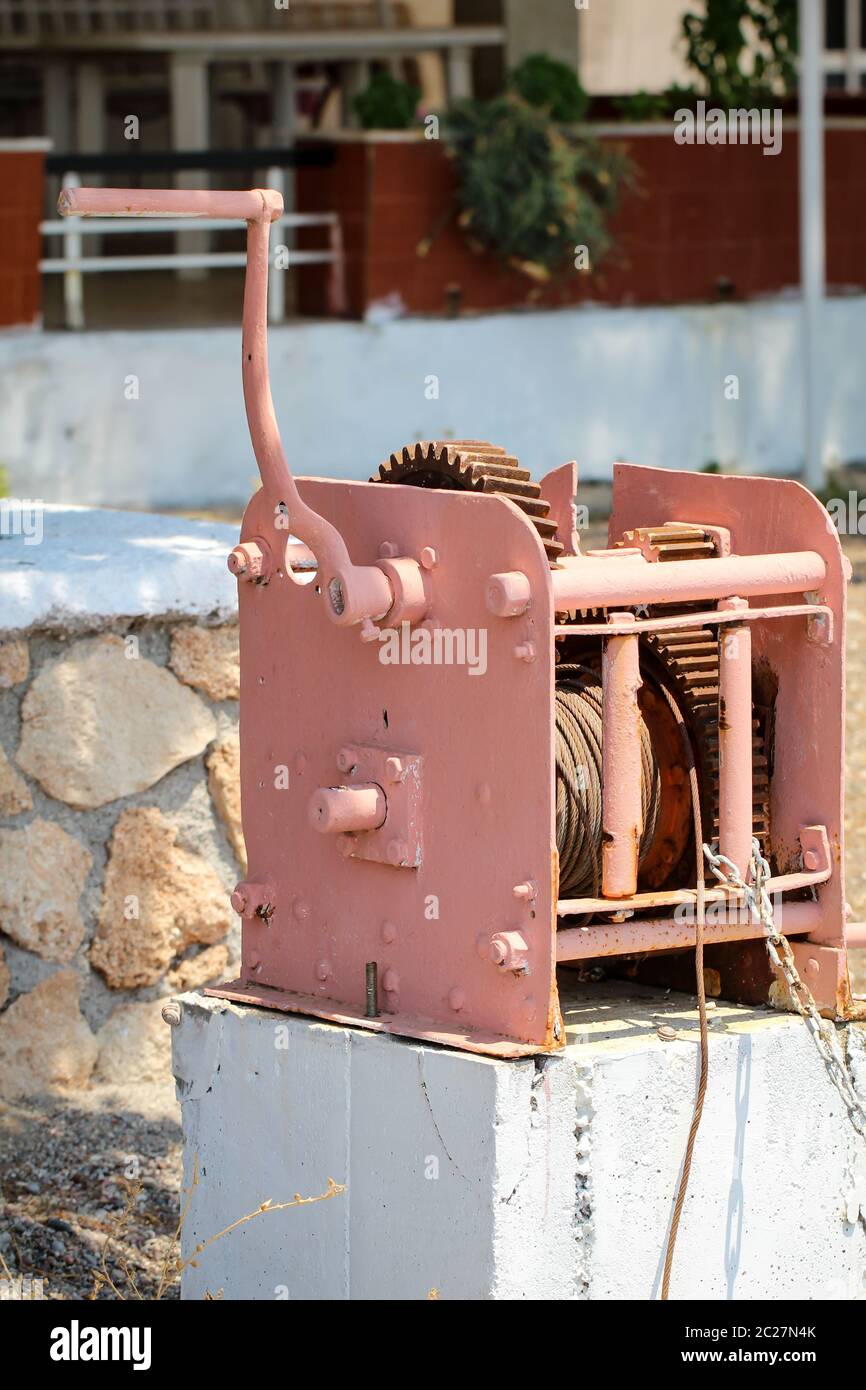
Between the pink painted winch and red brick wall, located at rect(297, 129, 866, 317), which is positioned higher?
red brick wall, located at rect(297, 129, 866, 317)

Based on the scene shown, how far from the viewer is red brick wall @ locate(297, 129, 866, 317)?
11.4 metres

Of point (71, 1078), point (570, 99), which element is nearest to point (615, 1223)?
point (71, 1078)

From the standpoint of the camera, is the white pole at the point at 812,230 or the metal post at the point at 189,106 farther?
the metal post at the point at 189,106

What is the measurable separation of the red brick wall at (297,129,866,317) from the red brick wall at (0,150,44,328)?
1787 millimetres

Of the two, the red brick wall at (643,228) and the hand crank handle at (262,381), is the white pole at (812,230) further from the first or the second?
the hand crank handle at (262,381)

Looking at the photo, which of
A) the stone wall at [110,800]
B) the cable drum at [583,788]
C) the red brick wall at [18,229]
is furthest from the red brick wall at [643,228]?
the cable drum at [583,788]

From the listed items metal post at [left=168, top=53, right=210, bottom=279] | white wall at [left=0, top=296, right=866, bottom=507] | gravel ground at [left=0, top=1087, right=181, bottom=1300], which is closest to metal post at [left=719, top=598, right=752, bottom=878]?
gravel ground at [left=0, top=1087, right=181, bottom=1300]

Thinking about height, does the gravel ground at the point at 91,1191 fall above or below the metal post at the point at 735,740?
below

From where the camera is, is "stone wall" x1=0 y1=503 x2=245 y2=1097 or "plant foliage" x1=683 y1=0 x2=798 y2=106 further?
"plant foliage" x1=683 y1=0 x2=798 y2=106

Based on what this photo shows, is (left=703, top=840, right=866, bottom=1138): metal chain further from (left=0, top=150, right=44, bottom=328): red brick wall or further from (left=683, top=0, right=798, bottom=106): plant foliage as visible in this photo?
(left=683, top=0, right=798, bottom=106): plant foliage

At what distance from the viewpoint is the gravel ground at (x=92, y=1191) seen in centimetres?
393

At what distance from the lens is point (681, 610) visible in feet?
10.8

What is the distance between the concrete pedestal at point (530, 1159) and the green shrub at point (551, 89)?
29.6ft
